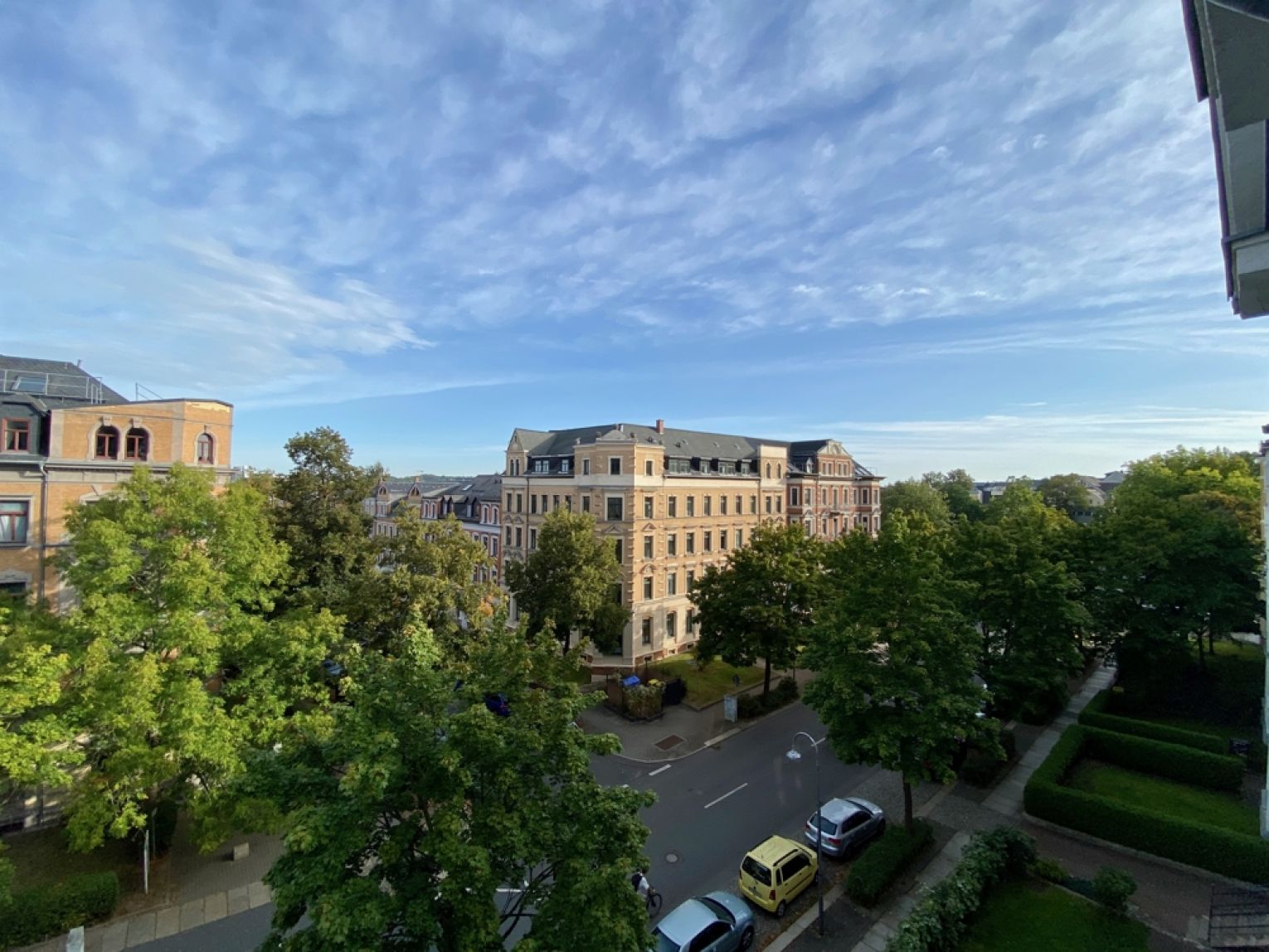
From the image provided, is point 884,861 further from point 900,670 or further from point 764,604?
point 764,604

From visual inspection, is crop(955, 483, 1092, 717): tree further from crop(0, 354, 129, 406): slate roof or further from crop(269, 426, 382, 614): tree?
crop(0, 354, 129, 406): slate roof

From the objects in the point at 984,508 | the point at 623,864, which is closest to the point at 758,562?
the point at 623,864

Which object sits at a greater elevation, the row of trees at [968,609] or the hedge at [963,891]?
the row of trees at [968,609]

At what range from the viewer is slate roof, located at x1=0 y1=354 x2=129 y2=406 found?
24641 millimetres

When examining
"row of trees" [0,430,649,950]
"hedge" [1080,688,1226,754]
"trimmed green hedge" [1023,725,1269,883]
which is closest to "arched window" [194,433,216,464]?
"row of trees" [0,430,649,950]

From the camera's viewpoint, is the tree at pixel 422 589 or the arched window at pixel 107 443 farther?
the tree at pixel 422 589

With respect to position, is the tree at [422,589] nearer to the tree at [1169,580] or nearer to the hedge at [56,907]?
the hedge at [56,907]

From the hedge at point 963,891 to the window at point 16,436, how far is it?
105ft

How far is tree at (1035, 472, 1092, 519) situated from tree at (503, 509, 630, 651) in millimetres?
76202

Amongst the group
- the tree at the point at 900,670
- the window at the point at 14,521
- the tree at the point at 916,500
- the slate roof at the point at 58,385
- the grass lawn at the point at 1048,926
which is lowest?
the grass lawn at the point at 1048,926

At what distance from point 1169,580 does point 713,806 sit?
24985mm

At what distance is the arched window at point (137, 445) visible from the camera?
23734mm

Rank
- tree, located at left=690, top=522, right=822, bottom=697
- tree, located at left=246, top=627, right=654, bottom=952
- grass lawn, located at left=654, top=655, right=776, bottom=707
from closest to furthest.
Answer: tree, located at left=246, top=627, right=654, bottom=952 → tree, located at left=690, top=522, right=822, bottom=697 → grass lawn, located at left=654, top=655, right=776, bottom=707

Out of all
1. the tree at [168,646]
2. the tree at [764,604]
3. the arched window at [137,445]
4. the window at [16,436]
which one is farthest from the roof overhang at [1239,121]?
the window at [16,436]
